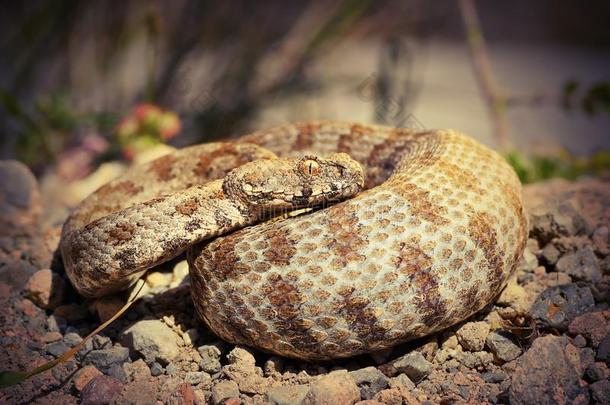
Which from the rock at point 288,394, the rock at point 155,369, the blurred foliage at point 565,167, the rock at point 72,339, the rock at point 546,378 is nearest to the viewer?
the rock at point 546,378

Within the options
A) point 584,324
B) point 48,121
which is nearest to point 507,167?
point 584,324

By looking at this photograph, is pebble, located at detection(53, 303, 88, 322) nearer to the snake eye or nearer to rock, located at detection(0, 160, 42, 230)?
rock, located at detection(0, 160, 42, 230)

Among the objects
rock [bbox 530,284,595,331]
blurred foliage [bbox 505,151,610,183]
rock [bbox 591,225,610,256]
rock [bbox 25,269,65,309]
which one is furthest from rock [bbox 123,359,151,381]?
blurred foliage [bbox 505,151,610,183]

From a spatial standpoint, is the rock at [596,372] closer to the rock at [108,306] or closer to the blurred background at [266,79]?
the rock at [108,306]

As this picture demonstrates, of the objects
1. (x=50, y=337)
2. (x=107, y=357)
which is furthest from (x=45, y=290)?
(x=107, y=357)

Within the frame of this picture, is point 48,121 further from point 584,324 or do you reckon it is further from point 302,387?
point 584,324

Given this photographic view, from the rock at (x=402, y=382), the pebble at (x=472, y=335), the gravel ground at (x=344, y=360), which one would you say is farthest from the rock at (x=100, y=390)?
the pebble at (x=472, y=335)
